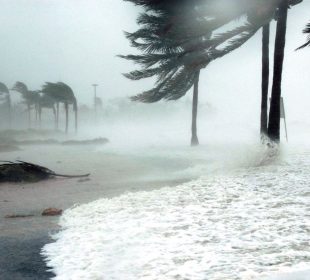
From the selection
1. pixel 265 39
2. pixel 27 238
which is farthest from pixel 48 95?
pixel 27 238

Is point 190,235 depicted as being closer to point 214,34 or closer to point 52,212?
point 52,212

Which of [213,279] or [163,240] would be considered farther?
[163,240]

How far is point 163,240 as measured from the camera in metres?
4.49

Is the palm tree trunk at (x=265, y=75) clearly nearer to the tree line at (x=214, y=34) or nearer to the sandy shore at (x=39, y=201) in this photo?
the tree line at (x=214, y=34)

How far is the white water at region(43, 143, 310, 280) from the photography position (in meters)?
3.59

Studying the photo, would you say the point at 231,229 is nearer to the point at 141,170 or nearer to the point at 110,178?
the point at 110,178

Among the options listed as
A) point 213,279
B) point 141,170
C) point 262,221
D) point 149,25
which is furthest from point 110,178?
point 149,25

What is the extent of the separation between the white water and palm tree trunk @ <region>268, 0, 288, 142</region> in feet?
15.9

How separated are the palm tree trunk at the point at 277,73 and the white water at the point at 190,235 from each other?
15.9 ft

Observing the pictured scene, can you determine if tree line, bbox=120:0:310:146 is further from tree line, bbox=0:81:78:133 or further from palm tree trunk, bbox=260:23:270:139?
tree line, bbox=0:81:78:133

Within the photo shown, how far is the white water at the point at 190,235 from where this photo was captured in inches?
141

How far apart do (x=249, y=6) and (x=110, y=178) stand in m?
6.65

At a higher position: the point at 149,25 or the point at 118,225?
the point at 149,25

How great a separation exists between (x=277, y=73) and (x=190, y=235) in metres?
8.61
